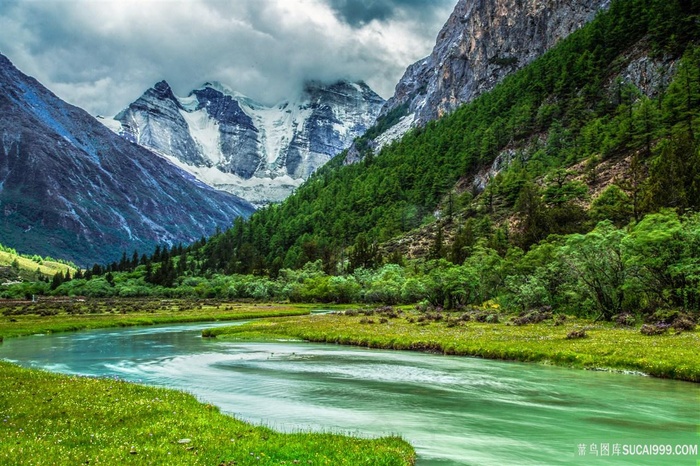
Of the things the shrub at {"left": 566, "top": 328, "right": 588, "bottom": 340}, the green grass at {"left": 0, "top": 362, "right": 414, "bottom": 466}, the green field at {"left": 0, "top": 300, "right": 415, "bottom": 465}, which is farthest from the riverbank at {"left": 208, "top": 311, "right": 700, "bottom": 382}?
the green field at {"left": 0, "top": 300, "right": 415, "bottom": 465}

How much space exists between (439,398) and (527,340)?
20.5 meters

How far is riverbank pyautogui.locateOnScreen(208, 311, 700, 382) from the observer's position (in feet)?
109

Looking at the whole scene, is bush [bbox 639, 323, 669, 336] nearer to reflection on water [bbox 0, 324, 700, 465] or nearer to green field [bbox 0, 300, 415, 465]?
reflection on water [bbox 0, 324, 700, 465]

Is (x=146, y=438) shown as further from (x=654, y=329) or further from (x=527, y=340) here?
(x=654, y=329)

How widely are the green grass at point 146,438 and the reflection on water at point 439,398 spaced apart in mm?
2937

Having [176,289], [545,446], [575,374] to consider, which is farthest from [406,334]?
[176,289]

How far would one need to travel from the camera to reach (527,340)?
45062mm

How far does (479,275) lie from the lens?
9175 cm

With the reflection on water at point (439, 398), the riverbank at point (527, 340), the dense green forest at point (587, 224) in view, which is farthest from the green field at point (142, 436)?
the dense green forest at point (587, 224)

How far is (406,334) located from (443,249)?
292 feet

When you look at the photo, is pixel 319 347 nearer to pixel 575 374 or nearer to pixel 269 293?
pixel 575 374

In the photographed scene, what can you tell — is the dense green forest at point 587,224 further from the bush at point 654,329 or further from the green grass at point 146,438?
the green grass at point 146,438

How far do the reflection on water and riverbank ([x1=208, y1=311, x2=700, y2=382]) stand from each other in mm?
2071

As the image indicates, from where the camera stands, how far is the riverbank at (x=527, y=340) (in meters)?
33.2
